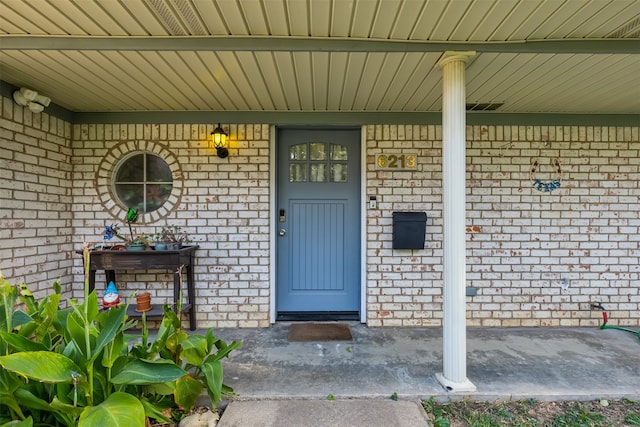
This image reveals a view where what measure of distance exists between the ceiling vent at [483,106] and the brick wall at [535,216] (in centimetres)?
20

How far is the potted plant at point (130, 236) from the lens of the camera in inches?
115

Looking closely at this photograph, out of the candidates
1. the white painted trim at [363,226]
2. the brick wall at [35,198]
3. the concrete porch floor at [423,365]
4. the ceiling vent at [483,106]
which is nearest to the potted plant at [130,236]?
the brick wall at [35,198]

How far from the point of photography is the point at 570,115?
10.7 ft

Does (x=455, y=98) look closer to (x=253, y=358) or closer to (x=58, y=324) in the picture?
(x=253, y=358)

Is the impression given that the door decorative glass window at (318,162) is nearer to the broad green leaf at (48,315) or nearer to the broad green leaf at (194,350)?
the broad green leaf at (194,350)

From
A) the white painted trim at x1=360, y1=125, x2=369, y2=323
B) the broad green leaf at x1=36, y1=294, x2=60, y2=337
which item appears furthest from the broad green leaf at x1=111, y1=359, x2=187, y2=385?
the white painted trim at x1=360, y1=125, x2=369, y2=323

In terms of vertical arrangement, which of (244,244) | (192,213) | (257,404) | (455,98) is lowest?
(257,404)

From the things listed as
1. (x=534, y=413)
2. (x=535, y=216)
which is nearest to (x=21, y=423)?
(x=534, y=413)

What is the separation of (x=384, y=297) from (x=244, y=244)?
1.53 m

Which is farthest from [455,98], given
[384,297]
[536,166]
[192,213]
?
[192,213]

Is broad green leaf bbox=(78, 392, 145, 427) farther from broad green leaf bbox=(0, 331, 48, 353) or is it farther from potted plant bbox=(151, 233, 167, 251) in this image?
potted plant bbox=(151, 233, 167, 251)

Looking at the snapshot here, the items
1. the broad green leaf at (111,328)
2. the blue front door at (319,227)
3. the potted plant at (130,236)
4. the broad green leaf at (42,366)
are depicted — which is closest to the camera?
the broad green leaf at (42,366)

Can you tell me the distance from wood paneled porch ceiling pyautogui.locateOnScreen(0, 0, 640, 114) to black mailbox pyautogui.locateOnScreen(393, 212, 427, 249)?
3.67ft

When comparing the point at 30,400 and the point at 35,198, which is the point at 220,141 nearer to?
the point at 35,198
